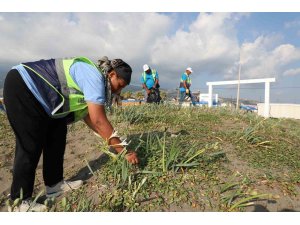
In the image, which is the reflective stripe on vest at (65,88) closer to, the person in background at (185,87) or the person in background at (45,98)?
the person in background at (45,98)

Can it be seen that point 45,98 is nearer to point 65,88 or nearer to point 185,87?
point 65,88

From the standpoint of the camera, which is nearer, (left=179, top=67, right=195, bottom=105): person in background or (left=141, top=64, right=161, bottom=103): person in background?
(left=141, top=64, right=161, bottom=103): person in background

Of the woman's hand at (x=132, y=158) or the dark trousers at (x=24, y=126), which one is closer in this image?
the dark trousers at (x=24, y=126)

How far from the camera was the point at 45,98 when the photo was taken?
2.09m

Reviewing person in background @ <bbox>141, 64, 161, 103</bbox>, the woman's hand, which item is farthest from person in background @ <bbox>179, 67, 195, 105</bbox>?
the woman's hand

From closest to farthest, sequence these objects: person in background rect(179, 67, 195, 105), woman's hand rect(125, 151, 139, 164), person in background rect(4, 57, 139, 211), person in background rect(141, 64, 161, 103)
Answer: person in background rect(4, 57, 139, 211) < woman's hand rect(125, 151, 139, 164) < person in background rect(141, 64, 161, 103) < person in background rect(179, 67, 195, 105)

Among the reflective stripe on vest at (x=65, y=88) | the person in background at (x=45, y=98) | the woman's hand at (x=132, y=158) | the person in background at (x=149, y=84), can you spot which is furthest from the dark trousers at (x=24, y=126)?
the person in background at (x=149, y=84)

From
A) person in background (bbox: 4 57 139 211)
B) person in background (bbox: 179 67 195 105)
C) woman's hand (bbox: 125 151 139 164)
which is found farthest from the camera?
person in background (bbox: 179 67 195 105)

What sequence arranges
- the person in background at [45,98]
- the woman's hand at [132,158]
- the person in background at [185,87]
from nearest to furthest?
1. the person in background at [45,98]
2. the woman's hand at [132,158]
3. the person in background at [185,87]

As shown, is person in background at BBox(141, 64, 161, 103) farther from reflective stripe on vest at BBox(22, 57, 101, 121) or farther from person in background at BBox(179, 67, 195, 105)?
reflective stripe on vest at BBox(22, 57, 101, 121)

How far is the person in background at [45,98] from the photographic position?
205 centimetres

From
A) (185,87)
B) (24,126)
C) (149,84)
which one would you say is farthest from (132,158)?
(185,87)

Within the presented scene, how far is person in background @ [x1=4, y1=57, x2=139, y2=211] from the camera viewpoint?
2049mm

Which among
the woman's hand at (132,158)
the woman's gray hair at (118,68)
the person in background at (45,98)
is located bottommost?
the woman's hand at (132,158)
